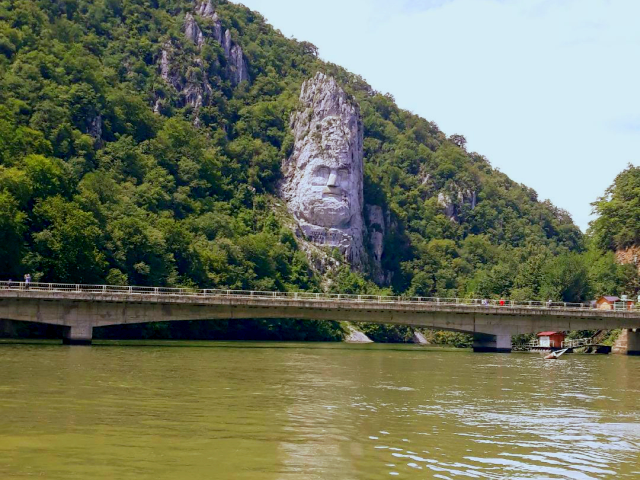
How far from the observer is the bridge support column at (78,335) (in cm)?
7488

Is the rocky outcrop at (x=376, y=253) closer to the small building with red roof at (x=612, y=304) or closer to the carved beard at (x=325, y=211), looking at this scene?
the carved beard at (x=325, y=211)

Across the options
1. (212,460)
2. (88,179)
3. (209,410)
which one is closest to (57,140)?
(88,179)

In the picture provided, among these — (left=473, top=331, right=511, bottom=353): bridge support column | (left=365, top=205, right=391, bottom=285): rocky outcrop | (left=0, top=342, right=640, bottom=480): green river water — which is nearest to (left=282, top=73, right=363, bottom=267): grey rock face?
(left=365, top=205, right=391, bottom=285): rocky outcrop

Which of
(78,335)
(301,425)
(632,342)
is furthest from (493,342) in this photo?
(301,425)

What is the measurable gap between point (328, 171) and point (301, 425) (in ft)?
502

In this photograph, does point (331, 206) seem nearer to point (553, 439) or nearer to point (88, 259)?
point (88, 259)

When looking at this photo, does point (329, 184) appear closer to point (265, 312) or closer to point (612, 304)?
point (612, 304)

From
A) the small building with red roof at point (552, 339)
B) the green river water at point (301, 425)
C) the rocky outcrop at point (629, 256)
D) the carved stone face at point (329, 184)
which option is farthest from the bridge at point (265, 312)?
the carved stone face at point (329, 184)

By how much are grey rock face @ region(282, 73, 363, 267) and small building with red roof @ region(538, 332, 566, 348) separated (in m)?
79.0

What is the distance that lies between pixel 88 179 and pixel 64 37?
6197cm

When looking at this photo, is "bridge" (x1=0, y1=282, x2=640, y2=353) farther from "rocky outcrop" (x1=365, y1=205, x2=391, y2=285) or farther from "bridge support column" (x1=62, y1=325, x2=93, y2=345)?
"rocky outcrop" (x1=365, y1=205, x2=391, y2=285)

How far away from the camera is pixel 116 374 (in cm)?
4366

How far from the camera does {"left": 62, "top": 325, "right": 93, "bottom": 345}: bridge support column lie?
2948 inches

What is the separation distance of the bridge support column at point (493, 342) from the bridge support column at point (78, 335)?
38.0m
